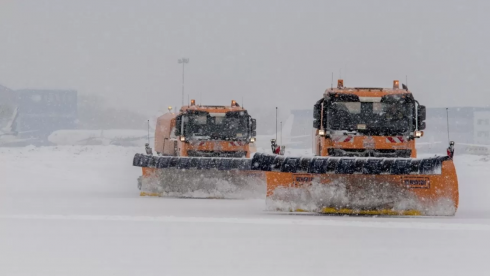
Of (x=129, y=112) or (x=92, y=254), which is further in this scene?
(x=129, y=112)

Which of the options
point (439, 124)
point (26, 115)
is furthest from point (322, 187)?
point (26, 115)

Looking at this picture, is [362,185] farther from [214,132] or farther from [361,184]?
[214,132]

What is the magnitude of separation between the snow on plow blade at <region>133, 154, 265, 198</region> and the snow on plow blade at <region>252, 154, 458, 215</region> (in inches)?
156

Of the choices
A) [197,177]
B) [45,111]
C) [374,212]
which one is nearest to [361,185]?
[374,212]

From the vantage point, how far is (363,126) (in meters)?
13.4

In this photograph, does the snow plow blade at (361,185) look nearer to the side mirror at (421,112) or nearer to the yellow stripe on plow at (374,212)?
the yellow stripe on plow at (374,212)

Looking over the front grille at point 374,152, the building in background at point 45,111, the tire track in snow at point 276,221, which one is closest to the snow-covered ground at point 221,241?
the tire track in snow at point 276,221

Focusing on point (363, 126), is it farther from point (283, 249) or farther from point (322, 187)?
point (283, 249)

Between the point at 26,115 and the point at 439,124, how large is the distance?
170ft

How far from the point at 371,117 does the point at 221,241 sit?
596cm

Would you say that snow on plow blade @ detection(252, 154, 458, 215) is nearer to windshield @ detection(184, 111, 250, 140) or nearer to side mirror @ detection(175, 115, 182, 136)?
windshield @ detection(184, 111, 250, 140)

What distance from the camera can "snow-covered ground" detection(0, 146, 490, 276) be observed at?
6531 mm

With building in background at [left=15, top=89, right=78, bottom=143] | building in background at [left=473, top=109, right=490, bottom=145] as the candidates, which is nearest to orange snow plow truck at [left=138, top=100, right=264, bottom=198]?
building in background at [left=473, top=109, right=490, bottom=145]

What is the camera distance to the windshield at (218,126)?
59.9ft
